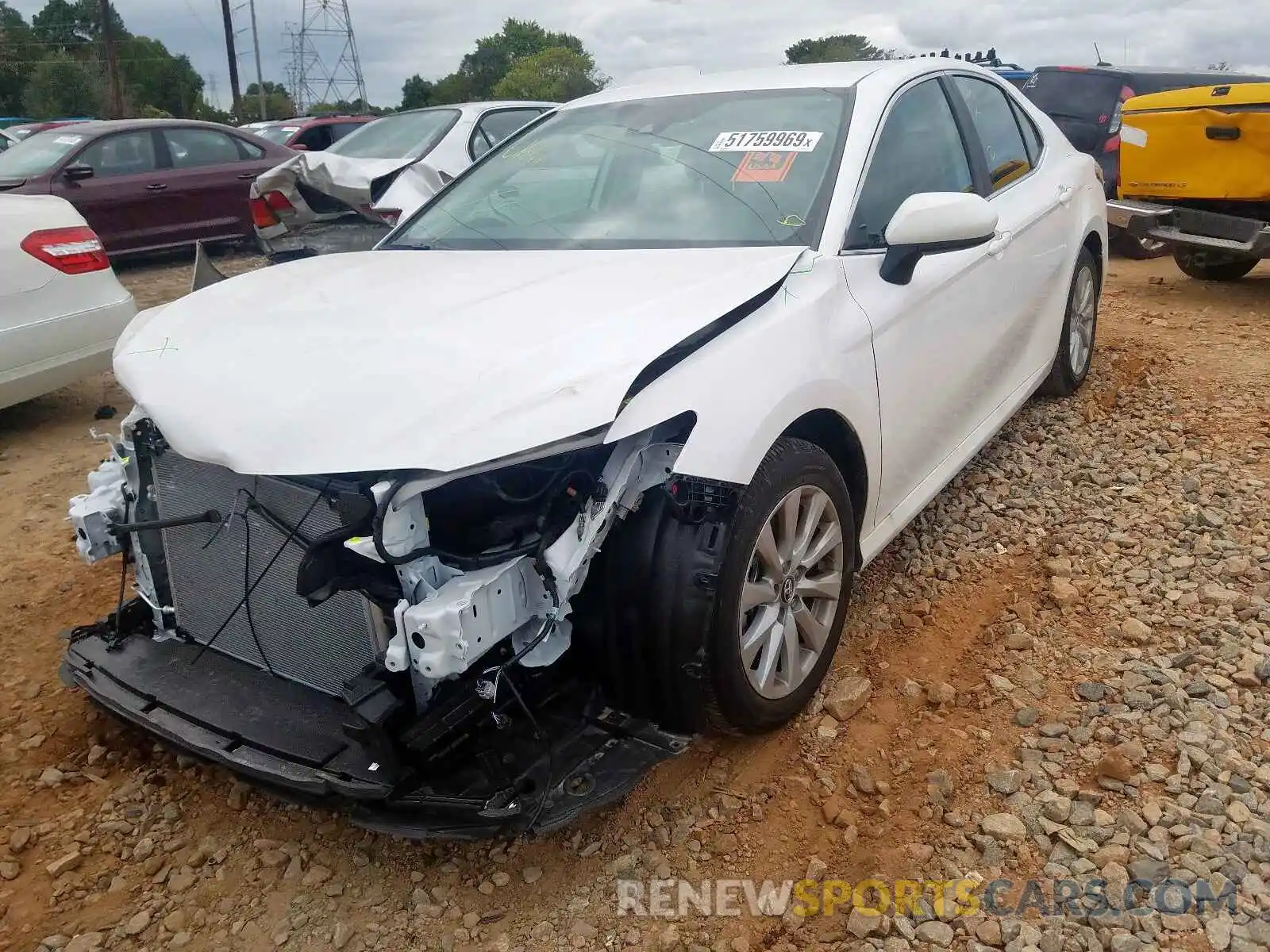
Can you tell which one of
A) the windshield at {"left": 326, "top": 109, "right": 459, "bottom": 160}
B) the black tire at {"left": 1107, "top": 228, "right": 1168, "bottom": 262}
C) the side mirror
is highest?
the windshield at {"left": 326, "top": 109, "right": 459, "bottom": 160}

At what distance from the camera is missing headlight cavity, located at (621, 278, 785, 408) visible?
207 cm

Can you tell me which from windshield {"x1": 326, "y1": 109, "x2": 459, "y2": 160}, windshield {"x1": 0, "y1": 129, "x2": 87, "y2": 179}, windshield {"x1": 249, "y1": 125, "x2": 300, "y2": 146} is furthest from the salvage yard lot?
windshield {"x1": 249, "y1": 125, "x2": 300, "y2": 146}

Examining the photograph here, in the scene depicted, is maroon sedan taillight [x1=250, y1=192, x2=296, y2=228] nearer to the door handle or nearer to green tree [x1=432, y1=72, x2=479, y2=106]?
the door handle

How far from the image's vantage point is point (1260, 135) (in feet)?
20.2

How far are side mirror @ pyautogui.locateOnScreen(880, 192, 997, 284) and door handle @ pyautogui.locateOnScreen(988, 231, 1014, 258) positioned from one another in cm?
64

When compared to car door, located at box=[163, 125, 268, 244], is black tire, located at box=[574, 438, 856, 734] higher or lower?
lower

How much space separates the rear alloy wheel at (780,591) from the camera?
2.23 metres

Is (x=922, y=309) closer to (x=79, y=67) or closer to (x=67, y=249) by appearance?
(x=67, y=249)

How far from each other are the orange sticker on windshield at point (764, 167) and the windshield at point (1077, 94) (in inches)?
273

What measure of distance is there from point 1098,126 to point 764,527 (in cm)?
807

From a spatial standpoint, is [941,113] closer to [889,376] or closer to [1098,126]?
[889,376]

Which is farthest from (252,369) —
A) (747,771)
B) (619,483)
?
(747,771)

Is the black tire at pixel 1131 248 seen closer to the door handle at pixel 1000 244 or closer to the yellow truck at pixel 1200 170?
the yellow truck at pixel 1200 170

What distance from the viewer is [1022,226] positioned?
3646 millimetres
